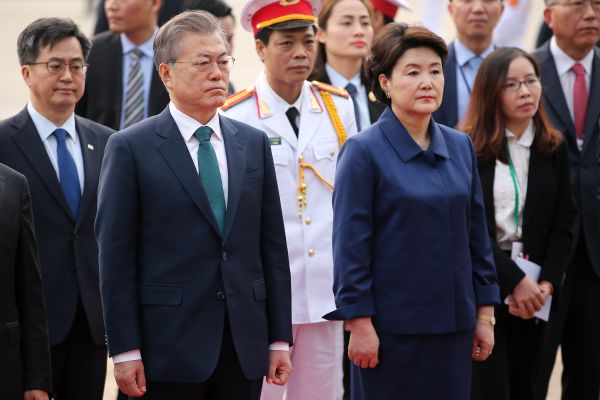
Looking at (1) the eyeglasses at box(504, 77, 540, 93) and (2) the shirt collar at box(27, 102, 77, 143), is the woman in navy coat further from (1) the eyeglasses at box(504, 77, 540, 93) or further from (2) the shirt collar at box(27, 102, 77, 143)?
(2) the shirt collar at box(27, 102, 77, 143)

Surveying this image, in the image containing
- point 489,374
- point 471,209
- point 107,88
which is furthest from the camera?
point 107,88

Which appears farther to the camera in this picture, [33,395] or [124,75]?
[124,75]

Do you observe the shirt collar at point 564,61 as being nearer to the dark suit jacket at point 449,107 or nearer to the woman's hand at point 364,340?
the dark suit jacket at point 449,107

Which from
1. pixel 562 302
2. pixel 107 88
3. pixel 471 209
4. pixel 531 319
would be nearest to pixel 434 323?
pixel 471 209

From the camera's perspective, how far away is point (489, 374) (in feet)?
16.8

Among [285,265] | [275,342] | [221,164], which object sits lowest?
[275,342]

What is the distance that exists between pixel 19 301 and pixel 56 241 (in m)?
0.77

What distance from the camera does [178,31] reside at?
12.9 ft

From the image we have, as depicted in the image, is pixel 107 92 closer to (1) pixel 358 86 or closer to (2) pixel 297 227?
(1) pixel 358 86

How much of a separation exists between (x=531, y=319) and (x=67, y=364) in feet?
7.12

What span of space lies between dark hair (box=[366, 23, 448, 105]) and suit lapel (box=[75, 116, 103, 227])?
4.31 ft

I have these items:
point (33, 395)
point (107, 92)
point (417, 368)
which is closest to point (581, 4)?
point (107, 92)

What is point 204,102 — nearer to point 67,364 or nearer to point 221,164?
point 221,164

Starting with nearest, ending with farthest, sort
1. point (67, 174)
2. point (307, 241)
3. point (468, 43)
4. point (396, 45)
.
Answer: point (396, 45) → point (67, 174) → point (307, 241) → point (468, 43)
